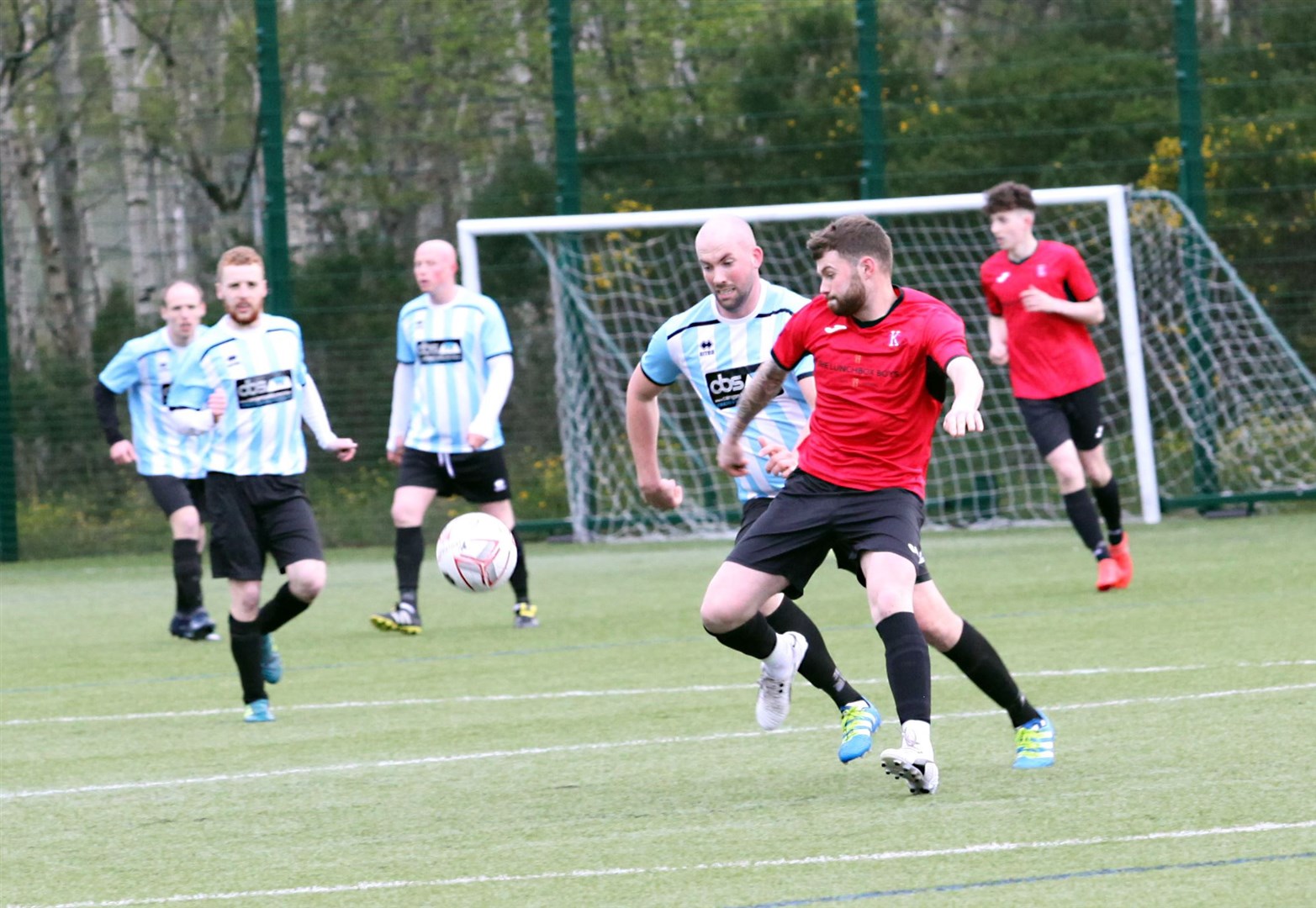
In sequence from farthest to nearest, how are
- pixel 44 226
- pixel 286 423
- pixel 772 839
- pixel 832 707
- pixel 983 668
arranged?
pixel 44 226 → pixel 286 423 → pixel 832 707 → pixel 983 668 → pixel 772 839

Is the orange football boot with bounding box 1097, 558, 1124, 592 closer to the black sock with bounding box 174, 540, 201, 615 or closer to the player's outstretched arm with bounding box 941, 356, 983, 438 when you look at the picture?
the black sock with bounding box 174, 540, 201, 615

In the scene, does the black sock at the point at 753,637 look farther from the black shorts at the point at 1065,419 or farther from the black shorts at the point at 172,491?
the black shorts at the point at 172,491

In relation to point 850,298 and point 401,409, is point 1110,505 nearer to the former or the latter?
point 401,409

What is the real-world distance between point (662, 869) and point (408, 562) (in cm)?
589

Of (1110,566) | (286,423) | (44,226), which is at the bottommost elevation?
(1110,566)

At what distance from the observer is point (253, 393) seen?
7.90 meters

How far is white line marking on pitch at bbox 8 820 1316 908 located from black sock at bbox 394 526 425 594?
5715 millimetres

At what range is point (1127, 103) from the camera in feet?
49.4

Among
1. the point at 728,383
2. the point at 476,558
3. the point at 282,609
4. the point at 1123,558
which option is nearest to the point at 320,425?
the point at 282,609

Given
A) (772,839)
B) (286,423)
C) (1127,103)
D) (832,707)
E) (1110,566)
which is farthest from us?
(1127,103)

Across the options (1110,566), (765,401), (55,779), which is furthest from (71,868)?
(1110,566)

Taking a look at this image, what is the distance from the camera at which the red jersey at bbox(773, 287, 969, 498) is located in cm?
555

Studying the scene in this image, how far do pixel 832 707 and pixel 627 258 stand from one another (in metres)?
8.80

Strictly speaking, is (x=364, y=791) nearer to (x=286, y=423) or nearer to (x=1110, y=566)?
(x=286, y=423)
